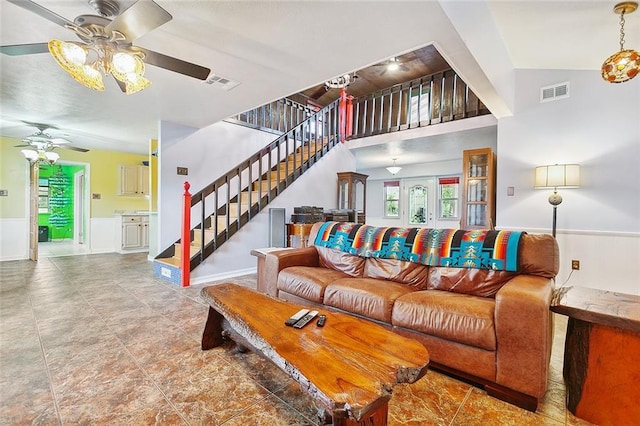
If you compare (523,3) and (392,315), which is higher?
(523,3)

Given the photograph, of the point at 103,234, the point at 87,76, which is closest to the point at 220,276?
the point at 87,76

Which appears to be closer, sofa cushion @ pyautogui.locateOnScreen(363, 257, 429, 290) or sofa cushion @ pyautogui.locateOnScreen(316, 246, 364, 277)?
sofa cushion @ pyautogui.locateOnScreen(363, 257, 429, 290)

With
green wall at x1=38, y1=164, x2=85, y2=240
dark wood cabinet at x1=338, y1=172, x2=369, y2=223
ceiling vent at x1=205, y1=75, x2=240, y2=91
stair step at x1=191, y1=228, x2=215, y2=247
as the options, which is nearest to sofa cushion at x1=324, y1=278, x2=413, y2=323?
ceiling vent at x1=205, y1=75, x2=240, y2=91

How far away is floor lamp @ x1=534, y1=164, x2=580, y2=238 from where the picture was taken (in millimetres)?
3256

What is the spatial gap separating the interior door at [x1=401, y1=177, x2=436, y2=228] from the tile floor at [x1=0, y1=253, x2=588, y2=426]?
496cm

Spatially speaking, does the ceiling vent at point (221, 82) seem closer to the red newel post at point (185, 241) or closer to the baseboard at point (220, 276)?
the red newel post at point (185, 241)

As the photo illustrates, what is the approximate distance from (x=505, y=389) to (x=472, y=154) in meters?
3.61

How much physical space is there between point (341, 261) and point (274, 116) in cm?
446

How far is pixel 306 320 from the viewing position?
1.43 meters

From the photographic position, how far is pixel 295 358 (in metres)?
1.09

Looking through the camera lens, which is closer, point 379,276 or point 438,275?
point 438,275

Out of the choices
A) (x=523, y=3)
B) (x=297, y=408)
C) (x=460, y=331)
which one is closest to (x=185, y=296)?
(x=297, y=408)

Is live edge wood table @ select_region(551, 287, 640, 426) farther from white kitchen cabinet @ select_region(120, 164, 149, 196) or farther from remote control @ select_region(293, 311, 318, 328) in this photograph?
white kitchen cabinet @ select_region(120, 164, 149, 196)

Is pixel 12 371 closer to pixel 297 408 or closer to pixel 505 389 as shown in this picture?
pixel 297 408
